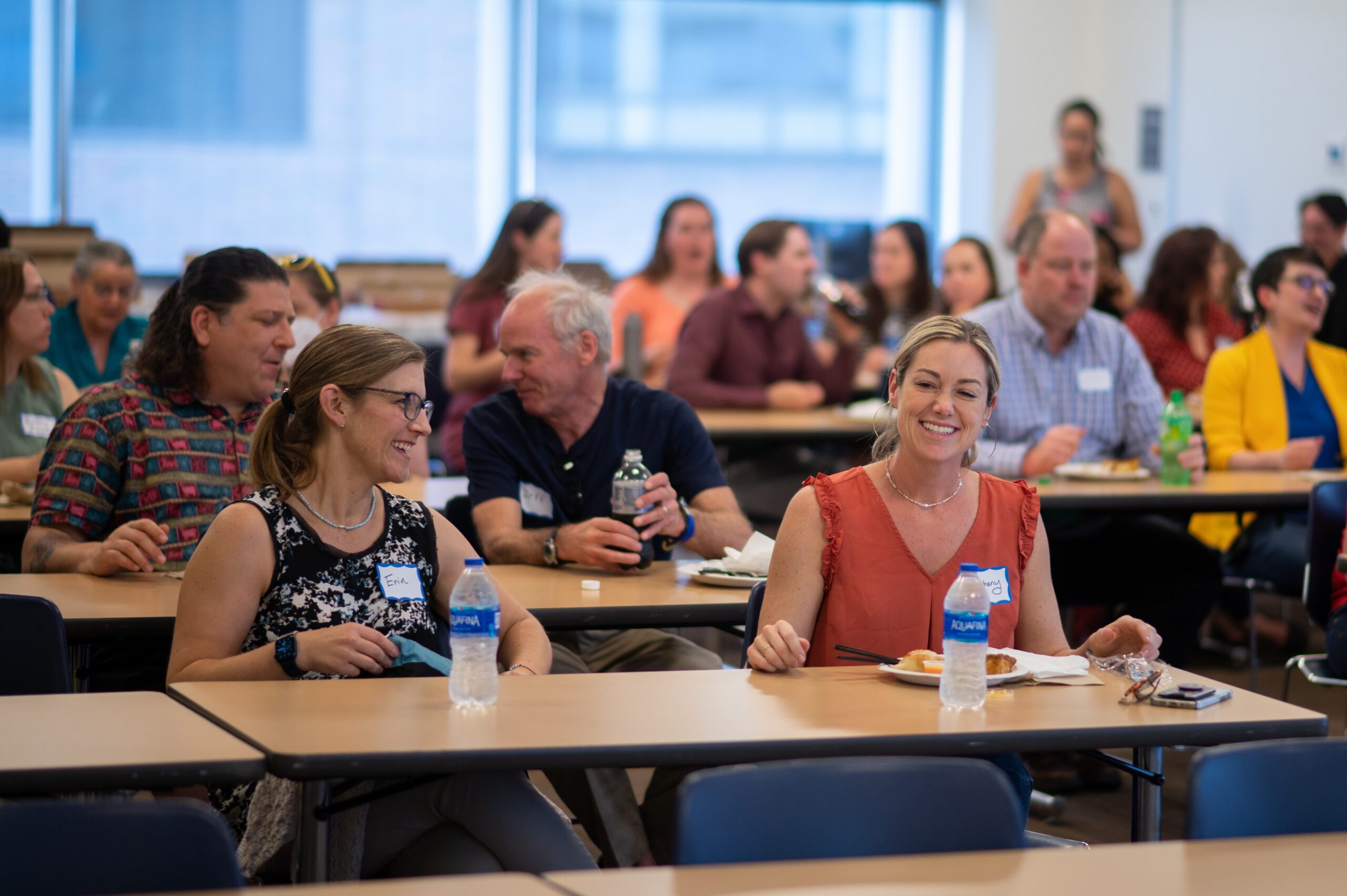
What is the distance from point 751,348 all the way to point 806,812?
14.6 ft

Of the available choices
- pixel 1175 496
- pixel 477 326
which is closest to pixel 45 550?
pixel 477 326

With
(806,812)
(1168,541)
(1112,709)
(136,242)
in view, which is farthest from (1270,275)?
(136,242)

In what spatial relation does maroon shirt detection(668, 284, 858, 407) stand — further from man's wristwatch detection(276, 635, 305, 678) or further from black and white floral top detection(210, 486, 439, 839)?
man's wristwatch detection(276, 635, 305, 678)

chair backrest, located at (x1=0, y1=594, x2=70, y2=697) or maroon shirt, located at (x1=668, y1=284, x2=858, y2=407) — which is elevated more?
maroon shirt, located at (x1=668, y1=284, x2=858, y2=407)

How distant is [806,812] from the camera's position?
5.25 ft

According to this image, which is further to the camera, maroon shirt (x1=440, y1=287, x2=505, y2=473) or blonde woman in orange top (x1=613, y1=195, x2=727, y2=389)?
blonde woman in orange top (x1=613, y1=195, x2=727, y2=389)

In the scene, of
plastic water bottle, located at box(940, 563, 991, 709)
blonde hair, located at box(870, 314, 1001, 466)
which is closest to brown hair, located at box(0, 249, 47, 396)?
blonde hair, located at box(870, 314, 1001, 466)

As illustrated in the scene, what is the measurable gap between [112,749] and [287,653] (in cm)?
46

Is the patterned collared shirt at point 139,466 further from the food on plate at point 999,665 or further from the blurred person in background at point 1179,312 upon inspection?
the blurred person in background at point 1179,312

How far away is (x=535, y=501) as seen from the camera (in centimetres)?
351

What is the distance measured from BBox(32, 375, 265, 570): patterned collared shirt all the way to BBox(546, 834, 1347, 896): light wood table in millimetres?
1845

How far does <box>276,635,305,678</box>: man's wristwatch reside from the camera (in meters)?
2.27

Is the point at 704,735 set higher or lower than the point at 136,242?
lower

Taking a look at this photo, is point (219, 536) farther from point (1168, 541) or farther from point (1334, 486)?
point (1168, 541)
